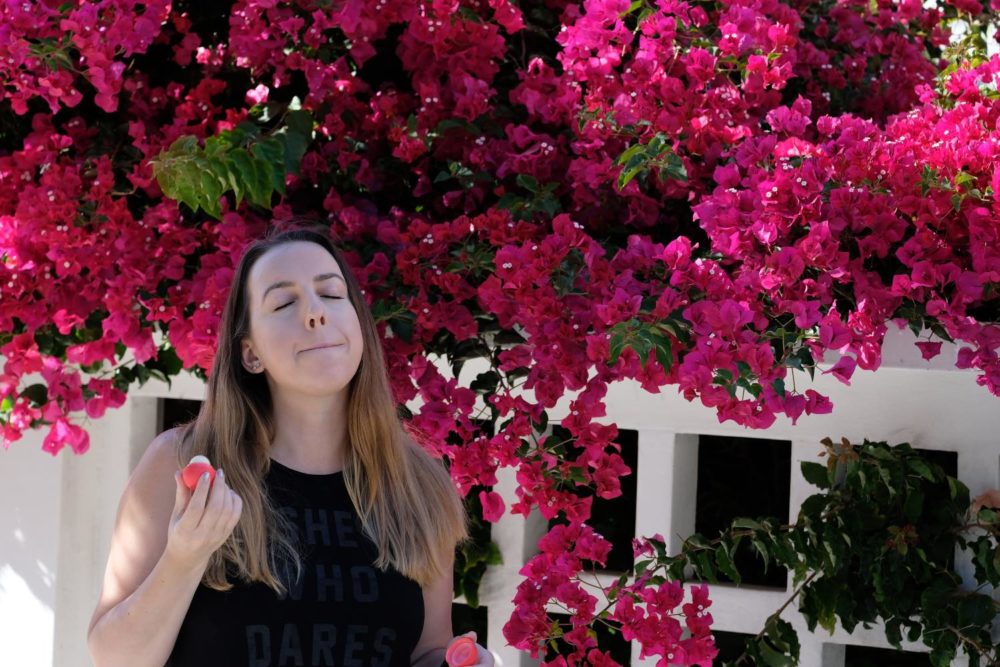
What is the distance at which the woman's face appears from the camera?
2.12 metres

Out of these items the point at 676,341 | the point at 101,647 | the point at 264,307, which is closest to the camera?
the point at 101,647

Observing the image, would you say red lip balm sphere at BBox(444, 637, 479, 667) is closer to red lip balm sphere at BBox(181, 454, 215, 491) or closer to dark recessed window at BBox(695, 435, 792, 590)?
red lip balm sphere at BBox(181, 454, 215, 491)

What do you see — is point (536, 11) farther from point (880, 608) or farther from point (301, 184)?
point (880, 608)

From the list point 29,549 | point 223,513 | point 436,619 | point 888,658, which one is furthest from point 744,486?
point 223,513

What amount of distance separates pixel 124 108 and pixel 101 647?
1.50 metres

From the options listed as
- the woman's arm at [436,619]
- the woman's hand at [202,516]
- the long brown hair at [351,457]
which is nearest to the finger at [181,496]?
the woman's hand at [202,516]

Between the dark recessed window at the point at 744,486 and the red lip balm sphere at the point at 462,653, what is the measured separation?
1338 millimetres

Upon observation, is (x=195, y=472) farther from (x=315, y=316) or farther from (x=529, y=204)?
(x=529, y=204)

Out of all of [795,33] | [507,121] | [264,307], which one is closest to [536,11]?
[507,121]

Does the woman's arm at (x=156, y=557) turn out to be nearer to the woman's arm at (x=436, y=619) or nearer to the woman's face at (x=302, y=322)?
the woman's face at (x=302, y=322)

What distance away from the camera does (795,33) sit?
2836 millimetres

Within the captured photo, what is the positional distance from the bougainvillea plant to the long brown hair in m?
0.26

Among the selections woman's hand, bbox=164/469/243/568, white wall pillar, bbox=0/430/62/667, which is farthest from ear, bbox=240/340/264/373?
white wall pillar, bbox=0/430/62/667

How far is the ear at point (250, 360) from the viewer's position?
222 cm
